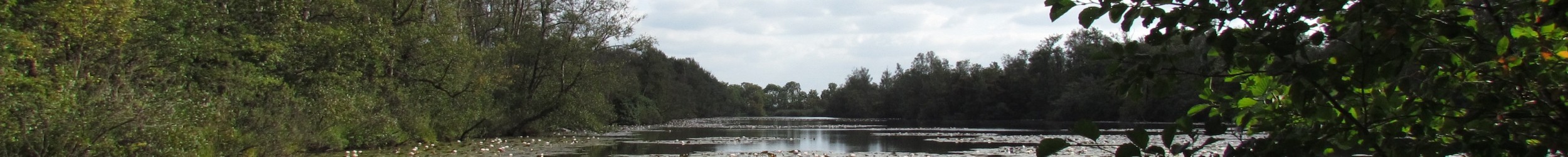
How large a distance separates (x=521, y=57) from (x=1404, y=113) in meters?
32.0

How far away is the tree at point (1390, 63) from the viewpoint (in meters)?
2.46

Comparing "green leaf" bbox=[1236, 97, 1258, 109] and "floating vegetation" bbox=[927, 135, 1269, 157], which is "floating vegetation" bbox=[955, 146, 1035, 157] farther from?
"green leaf" bbox=[1236, 97, 1258, 109]

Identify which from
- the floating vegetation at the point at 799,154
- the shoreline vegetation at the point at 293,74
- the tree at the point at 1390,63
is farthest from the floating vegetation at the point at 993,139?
the tree at the point at 1390,63

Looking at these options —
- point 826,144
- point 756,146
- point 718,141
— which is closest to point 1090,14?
point 756,146

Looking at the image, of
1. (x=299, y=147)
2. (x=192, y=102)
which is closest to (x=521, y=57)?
(x=299, y=147)

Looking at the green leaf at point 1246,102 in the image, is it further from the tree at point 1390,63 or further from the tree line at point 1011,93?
the tree line at point 1011,93

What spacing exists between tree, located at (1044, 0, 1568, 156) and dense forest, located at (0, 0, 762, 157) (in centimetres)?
1005

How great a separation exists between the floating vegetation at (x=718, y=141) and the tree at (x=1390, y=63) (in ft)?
74.6

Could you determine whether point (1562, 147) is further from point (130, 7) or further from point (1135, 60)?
point (130, 7)

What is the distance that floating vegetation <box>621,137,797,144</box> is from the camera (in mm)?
25892

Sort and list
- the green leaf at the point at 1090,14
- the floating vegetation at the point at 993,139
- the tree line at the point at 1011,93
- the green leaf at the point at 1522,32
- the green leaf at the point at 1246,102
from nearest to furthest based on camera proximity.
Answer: the green leaf at the point at 1090,14
the green leaf at the point at 1522,32
the green leaf at the point at 1246,102
the floating vegetation at the point at 993,139
the tree line at the point at 1011,93

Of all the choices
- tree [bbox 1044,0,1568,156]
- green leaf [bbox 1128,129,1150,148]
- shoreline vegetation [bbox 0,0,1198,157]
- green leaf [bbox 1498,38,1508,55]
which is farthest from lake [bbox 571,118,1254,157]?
green leaf [bbox 1128,129,1150,148]

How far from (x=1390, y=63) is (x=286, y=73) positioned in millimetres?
17746

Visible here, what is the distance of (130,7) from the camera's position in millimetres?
12125
